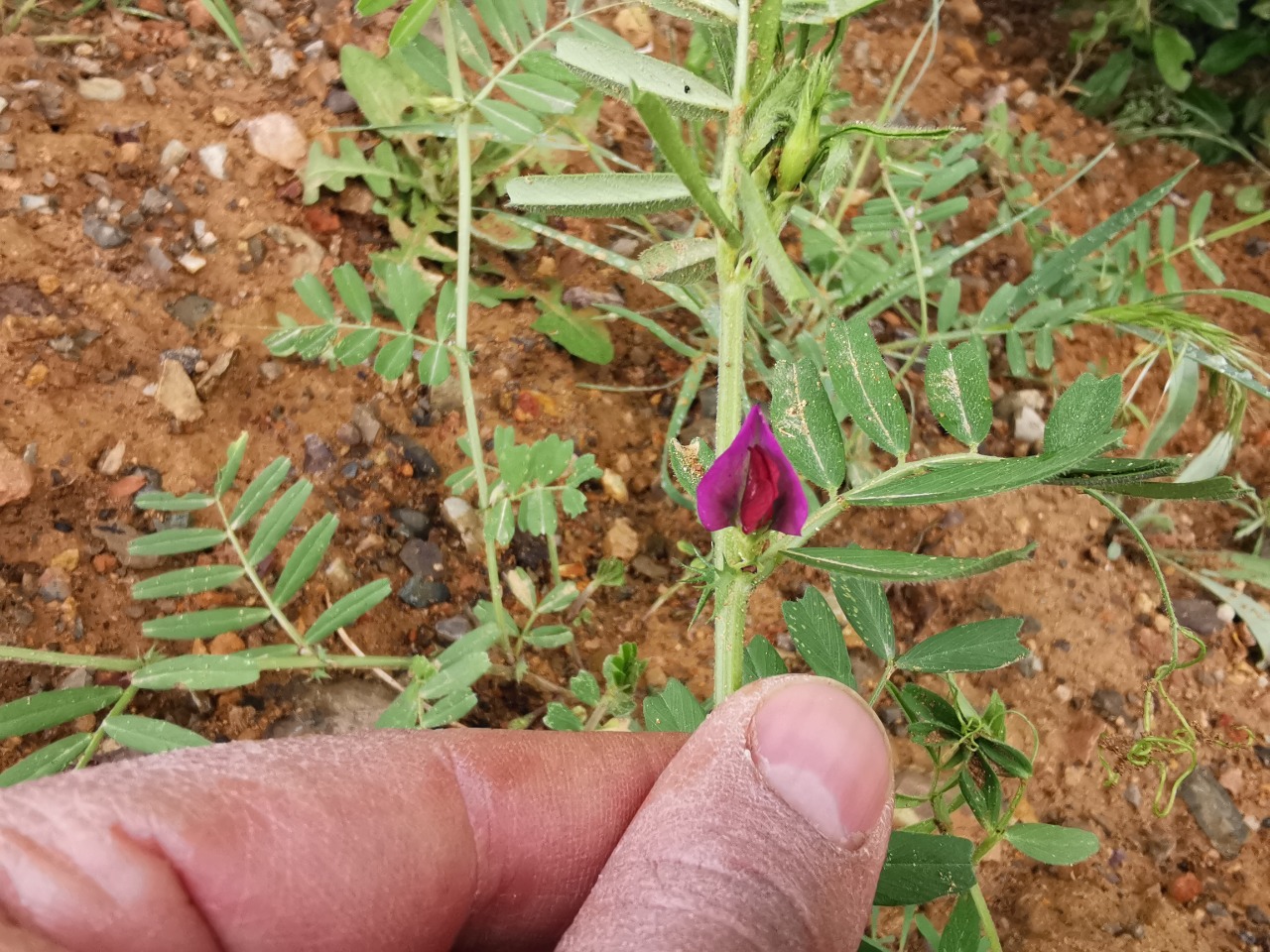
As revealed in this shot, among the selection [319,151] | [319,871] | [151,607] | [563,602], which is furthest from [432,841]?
[319,151]

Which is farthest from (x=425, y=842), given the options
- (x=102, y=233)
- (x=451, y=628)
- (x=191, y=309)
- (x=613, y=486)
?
(x=102, y=233)

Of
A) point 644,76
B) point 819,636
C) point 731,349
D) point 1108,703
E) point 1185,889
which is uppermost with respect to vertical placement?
point 644,76

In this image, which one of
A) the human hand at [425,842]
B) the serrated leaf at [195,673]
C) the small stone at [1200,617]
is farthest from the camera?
the small stone at [1200,617]

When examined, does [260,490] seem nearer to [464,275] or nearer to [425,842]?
[464,275]

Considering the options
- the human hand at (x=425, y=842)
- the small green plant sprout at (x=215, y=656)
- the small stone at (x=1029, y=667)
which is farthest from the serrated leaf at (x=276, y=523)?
the small stone at (x=1029, y=667)

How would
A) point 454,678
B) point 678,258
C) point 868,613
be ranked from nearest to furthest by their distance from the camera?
point 678,258 < point 868,613 < point 454,678

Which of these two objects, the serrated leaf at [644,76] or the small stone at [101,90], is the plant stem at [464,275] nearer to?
the serrated leaf at [644,76]

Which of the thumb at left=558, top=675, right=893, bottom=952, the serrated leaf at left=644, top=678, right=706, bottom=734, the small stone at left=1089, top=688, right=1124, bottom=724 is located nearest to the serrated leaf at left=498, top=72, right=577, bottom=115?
the serrated leaf at left=644, top=678, right=706, bottom=734
